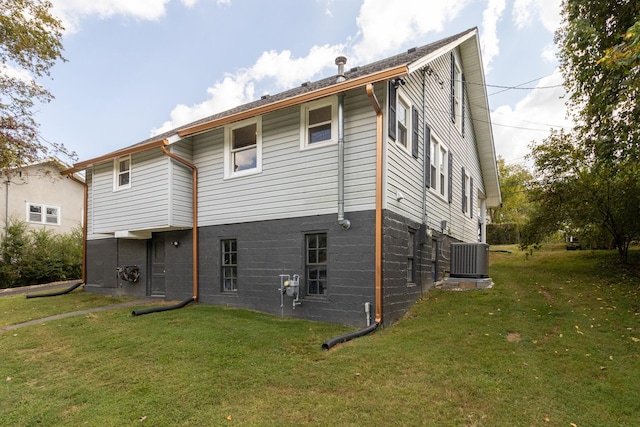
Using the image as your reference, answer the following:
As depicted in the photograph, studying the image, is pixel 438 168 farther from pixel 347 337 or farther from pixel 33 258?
pixel 33 258

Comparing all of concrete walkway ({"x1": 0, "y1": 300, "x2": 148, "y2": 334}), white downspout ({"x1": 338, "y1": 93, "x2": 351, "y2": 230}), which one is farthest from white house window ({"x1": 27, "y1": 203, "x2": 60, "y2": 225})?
white downspout ({"x1": 338, "y1": 93, "x2": 351, "y2": 230})

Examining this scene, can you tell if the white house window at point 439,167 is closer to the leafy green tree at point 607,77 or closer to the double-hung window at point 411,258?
the double-hung window at point 411,258

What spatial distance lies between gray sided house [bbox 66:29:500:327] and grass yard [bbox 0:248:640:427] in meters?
0.92

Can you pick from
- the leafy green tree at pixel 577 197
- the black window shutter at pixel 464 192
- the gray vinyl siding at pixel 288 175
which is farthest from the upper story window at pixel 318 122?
the leafy green tree at pixel 577 197

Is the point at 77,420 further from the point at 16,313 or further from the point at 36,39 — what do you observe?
the point at 36,39

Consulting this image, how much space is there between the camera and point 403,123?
7.75 m

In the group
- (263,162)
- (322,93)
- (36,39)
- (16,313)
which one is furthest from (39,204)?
(322,93)

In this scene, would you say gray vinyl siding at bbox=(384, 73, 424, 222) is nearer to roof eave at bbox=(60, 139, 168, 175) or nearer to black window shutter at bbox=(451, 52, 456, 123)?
black window shutter at bbox=(451, 52, 456, 123)

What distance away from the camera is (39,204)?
19641 mm

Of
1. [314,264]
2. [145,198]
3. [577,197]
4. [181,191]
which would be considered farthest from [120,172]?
[577,197]

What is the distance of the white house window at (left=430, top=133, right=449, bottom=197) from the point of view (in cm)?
962

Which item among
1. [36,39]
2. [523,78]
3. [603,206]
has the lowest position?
[603,206]

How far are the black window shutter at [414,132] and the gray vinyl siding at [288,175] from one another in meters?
1.74

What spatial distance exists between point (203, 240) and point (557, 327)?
305 inches
